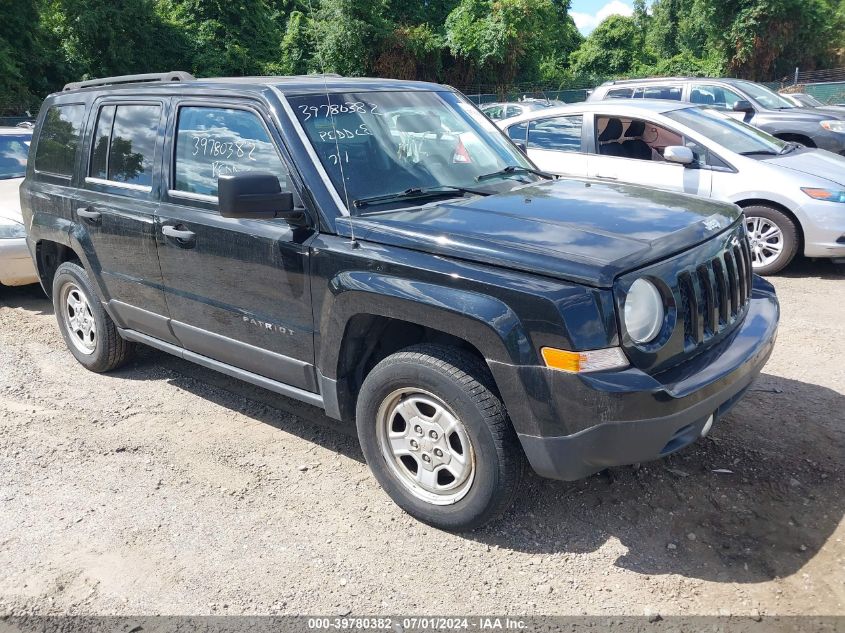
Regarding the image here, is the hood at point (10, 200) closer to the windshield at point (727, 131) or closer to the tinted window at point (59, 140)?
the tinted window at point (59, 140)

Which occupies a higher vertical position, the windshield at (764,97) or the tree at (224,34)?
the tree at (224,34)

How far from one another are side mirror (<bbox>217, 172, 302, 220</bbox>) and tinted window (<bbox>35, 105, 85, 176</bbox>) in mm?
2347

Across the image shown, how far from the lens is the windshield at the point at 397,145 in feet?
11.9

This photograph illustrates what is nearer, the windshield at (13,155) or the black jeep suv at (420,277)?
the black jeep suv at (420,277)

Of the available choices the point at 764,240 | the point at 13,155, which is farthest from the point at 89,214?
the point at 764,240

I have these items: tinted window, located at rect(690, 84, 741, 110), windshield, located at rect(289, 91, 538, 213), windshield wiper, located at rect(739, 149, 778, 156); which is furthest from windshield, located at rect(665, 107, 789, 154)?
tinted window, located at rect(690, 84, 741, 110)

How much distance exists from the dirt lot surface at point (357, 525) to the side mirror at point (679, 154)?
2.89 m

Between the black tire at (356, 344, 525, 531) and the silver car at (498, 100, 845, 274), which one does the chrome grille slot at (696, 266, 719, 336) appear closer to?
the black tire at (356, 344, 525, 531)

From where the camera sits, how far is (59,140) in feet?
17.0

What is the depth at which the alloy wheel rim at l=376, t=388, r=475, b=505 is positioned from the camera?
3.21 metres

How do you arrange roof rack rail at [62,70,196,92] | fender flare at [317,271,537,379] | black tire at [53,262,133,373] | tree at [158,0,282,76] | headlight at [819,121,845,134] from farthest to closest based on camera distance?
tree at [158,0,282,76], headlight at [819,121,845,134], black tire at [53,262,133,373], roof rack rail at [62,70,196,92], fender flare at [317,271,537,379]

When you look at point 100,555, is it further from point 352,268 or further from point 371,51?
point 371,51

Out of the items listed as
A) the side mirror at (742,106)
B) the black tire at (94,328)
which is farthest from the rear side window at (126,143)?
the side mirror at (742,106)

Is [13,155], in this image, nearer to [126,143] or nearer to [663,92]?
[126,143]
